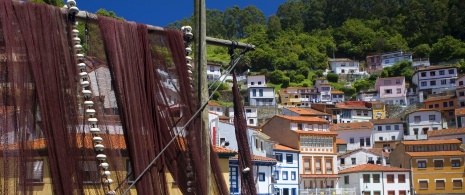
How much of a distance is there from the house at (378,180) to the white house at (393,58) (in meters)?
63.8

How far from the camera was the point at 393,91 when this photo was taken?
100938mm

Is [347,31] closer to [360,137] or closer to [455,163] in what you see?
[360,137]

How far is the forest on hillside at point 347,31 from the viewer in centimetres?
12500

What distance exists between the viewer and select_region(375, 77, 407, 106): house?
9988 centimetres

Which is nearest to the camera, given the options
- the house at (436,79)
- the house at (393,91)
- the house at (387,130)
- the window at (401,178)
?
A: the window at (401,178)

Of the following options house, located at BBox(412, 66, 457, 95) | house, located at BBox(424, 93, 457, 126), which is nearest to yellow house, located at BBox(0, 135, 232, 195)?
house, located at BBox(424, 93, 457, 126)

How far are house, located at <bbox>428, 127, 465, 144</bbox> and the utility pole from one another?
217ft

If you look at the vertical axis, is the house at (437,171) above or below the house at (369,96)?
below

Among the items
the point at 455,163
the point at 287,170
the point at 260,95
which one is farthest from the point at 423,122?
the point at 287,170

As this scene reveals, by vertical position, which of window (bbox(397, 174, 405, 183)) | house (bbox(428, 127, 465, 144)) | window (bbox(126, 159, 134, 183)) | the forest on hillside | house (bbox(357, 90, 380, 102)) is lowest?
window (bbox(126, 159, 134, 183))

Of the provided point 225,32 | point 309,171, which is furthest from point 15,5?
point 225,32

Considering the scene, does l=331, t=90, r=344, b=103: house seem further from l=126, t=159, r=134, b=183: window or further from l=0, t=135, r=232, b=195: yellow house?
l=0, t=135, r=232, b=195: yellow house

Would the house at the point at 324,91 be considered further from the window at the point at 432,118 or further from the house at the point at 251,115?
the window at the point at 432,118

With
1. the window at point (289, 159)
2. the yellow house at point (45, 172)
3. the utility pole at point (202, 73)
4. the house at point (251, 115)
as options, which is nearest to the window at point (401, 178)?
the window at point (289, 159)
